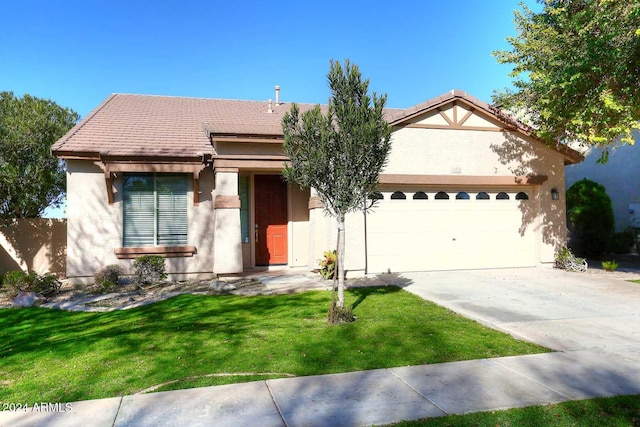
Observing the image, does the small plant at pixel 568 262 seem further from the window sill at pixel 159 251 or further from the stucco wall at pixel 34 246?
the stucco wall at pixel 34 246

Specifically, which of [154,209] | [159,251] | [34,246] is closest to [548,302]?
[159,251]

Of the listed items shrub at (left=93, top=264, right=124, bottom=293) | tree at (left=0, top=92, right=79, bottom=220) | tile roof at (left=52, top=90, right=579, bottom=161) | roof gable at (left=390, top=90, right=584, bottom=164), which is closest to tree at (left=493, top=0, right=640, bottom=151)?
roof gable at (left=390, top=90, right=584, bottom=164)

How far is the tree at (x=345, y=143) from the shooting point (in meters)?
6.31

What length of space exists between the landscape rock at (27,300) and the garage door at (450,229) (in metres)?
7.76

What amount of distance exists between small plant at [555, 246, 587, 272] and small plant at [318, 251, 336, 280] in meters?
6.94

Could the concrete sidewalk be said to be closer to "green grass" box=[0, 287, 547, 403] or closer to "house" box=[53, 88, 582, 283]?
"green grass" box=[0, 287, 547, 403]

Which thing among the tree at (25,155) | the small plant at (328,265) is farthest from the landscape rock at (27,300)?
the small plant at (328,265)

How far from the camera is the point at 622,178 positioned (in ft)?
58.1

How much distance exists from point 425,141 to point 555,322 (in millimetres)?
6623

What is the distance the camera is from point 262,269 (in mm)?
12648

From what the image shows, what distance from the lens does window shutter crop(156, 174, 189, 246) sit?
1132 centimetres

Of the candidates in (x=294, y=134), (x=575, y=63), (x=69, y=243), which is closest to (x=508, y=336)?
(x=294, y=134)

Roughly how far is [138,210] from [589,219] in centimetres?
1460

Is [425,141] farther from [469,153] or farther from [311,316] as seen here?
[311,316]
